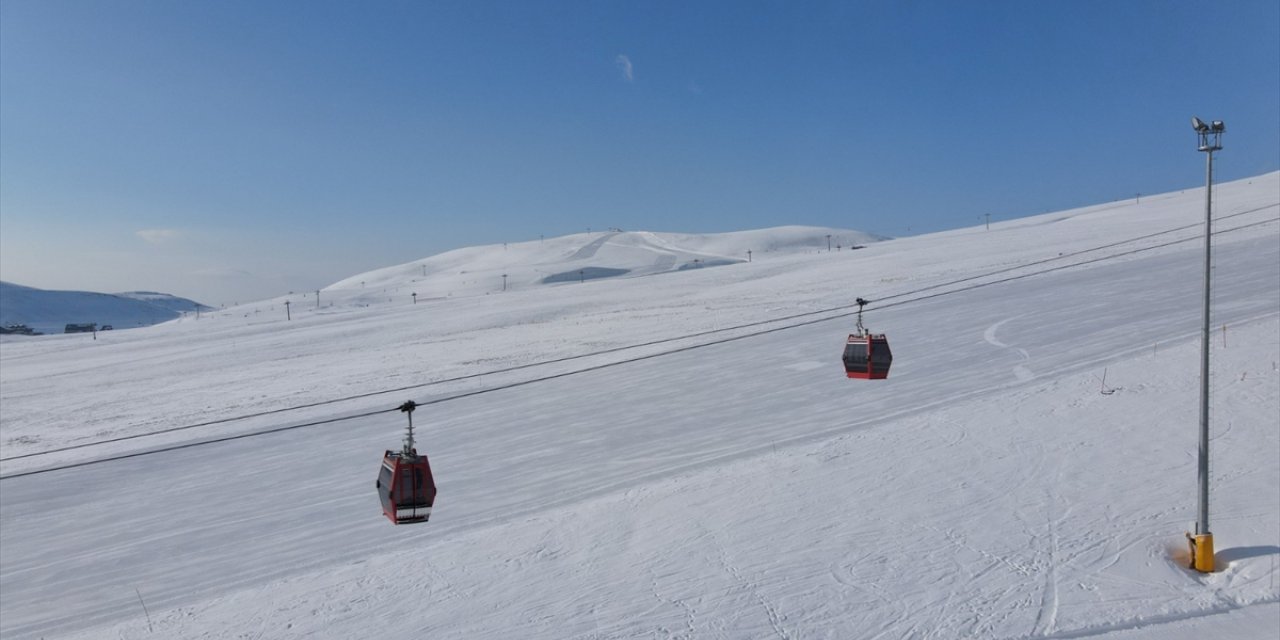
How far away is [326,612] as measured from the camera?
10797 mm

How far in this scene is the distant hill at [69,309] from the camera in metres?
116

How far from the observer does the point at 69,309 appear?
132m

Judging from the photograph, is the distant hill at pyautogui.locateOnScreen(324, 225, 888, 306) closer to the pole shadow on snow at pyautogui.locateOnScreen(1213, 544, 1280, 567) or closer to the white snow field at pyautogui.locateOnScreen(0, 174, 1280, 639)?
the white snow field at pyautogui.locateOnScreen(0, 174, 1280, 639)

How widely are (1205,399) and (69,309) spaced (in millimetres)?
163976

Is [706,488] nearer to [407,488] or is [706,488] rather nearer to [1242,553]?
[407,488]

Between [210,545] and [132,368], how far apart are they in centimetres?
2716

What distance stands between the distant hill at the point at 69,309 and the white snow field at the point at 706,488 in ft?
344

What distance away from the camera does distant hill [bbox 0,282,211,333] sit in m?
116

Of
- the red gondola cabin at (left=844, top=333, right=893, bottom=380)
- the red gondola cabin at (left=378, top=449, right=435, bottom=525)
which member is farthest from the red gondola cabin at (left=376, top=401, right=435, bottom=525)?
the red gondola cabin at (left=844, top=333, right=893, bottom=380)

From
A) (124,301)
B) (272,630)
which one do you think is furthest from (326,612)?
(124,301)

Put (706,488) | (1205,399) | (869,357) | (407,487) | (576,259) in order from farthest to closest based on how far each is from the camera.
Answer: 1. (576,259)
2. (706,488)
3. (869,357)
4. (1205,399)
5. (407,487)

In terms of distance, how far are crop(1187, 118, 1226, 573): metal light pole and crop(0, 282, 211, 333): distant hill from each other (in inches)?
5002

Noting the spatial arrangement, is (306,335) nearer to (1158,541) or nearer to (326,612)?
(326,612)

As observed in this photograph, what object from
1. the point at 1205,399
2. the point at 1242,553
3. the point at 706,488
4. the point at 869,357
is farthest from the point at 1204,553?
the point at 706,488
